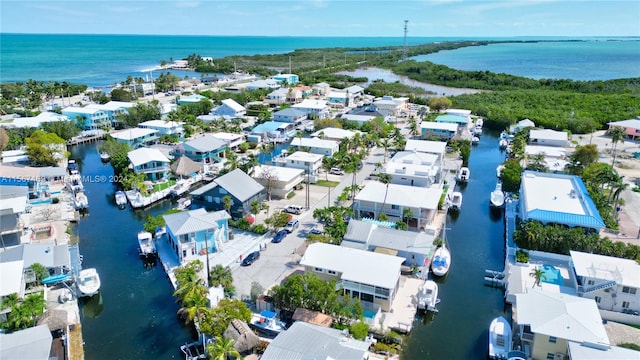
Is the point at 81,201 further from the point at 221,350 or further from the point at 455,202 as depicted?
the point at 455,202

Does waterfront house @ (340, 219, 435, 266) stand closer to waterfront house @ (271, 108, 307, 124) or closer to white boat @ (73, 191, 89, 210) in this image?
white boat @ (73, 191, 89, 210)

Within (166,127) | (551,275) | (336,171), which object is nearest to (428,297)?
(551,275)

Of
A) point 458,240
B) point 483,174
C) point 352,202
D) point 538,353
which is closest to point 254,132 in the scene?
point 352,202

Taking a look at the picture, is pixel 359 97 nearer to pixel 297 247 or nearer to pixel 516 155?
pixel 516 155

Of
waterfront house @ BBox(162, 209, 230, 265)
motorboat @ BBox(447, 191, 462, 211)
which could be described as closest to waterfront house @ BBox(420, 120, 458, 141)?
motorboat @ BBox(447, 191, 462, 211)

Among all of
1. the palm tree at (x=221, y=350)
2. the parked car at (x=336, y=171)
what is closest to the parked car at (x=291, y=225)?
the parked car at (x=336, y=171)
